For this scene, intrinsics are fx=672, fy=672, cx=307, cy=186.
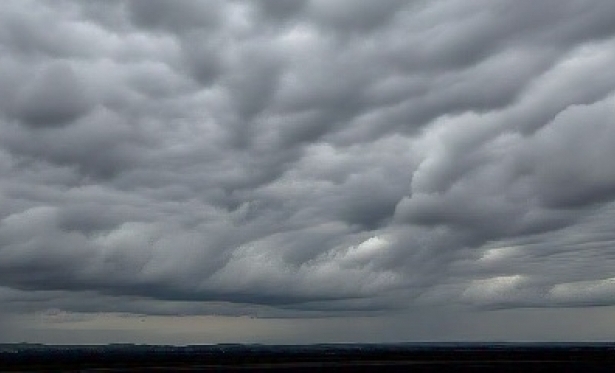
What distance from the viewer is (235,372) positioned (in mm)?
92312

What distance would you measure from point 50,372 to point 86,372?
16.3ft

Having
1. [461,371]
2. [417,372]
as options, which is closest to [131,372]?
[417,372]

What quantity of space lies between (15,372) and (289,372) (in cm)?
3778

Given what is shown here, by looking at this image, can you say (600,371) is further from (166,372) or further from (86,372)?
(86,372)

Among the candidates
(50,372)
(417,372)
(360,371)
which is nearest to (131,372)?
(50,372)

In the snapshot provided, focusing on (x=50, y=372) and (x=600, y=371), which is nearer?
(x=50, y=372)

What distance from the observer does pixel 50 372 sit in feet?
299

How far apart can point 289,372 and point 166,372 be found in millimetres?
17399

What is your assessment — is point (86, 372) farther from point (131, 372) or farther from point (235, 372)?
point (235, 372)

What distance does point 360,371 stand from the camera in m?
99.2

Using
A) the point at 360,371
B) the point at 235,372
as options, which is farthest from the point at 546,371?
the point at 235,372

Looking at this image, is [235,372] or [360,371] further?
[360,371]

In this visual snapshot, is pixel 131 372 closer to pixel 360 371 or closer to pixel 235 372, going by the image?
pixel 235 372

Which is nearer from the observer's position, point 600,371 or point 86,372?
point 86,372
